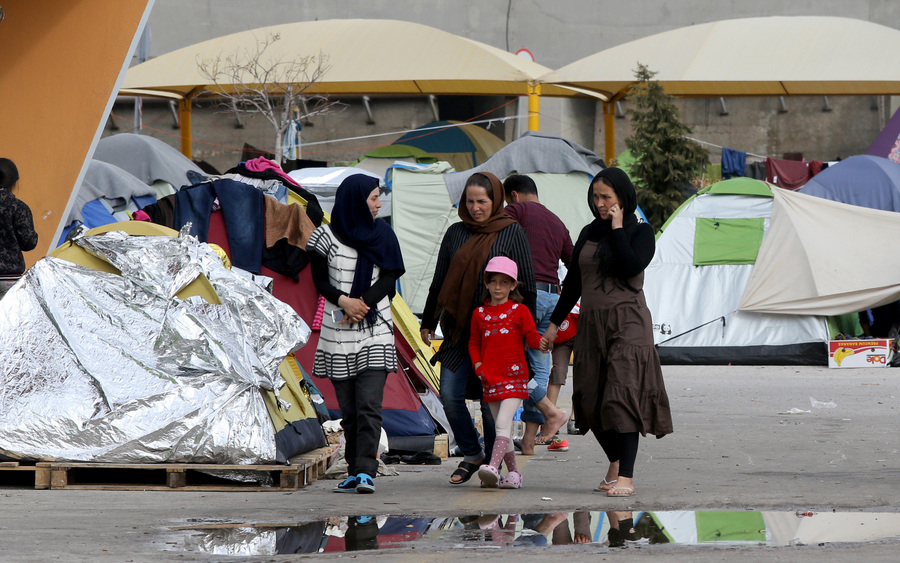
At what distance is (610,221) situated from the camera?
570cm

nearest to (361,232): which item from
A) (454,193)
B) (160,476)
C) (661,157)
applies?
(160,476)

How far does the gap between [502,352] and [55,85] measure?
581 centimetres

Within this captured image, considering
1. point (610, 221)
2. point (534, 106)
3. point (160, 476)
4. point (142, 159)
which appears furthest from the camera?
point (534, 106)

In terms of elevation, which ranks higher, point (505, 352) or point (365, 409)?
point (505, 352)

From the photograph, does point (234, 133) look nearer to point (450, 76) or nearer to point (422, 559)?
point (450, 76)

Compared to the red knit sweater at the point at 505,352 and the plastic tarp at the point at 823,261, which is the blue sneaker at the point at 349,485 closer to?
the red knit sweater at the point at 505,352

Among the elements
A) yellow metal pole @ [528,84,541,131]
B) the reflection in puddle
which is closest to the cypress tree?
yellow metal pole @ [528,84,541,131]

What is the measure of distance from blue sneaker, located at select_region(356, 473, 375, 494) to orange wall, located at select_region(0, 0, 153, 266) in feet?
16.6

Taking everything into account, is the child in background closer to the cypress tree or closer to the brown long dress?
the brown long dress

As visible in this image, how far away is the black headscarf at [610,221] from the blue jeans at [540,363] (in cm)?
132

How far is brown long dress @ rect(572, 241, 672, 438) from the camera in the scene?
18.1ft

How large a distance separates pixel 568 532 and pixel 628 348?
115 cm

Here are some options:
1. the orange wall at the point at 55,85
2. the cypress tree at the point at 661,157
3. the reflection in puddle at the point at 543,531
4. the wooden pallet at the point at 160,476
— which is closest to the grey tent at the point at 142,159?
the orange wall at the point at 55,85

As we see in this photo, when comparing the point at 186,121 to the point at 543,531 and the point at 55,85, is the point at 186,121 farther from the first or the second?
the point at 543,531
